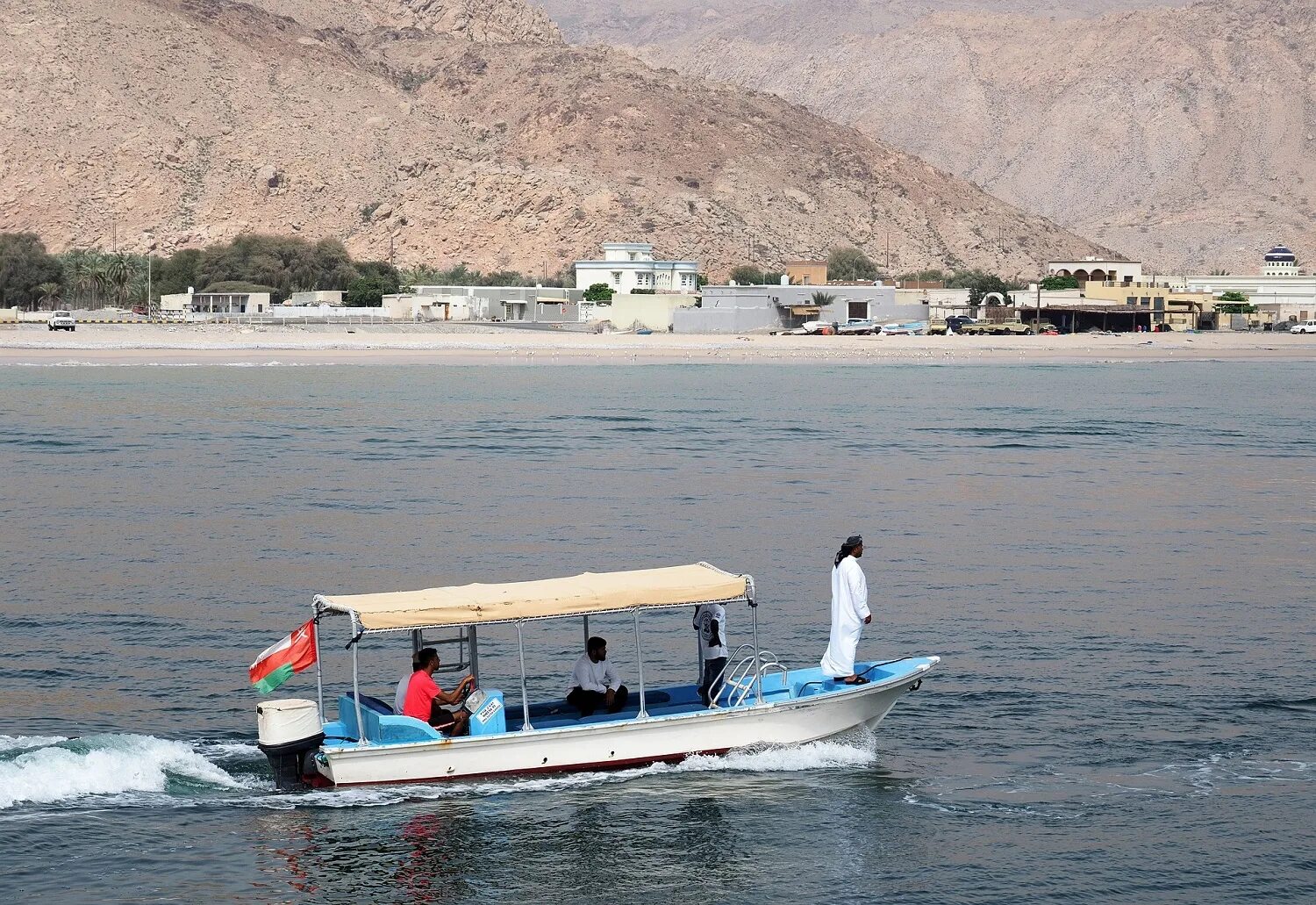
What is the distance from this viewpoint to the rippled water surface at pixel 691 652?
1467cm

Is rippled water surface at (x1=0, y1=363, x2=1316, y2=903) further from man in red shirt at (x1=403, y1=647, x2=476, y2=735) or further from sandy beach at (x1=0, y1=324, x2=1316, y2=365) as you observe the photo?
sandy beach at (x1=0, y1=324, x2=1316, y2=365)

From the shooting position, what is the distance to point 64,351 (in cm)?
8612

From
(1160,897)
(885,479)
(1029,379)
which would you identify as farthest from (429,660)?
(1029,379)

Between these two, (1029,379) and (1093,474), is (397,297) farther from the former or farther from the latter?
(1093,474)

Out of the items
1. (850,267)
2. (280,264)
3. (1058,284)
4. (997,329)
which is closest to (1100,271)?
(1058,284)

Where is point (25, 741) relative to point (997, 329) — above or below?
below

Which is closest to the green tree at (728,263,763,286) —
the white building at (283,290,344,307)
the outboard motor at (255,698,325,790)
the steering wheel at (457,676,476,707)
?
the white building at (283,290,344,307)

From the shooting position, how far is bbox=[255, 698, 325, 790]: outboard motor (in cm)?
1579

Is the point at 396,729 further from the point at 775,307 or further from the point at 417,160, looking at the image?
the point at 417,160

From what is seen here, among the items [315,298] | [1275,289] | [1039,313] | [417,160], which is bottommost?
[1039,313]

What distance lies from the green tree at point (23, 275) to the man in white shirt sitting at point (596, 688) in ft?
364

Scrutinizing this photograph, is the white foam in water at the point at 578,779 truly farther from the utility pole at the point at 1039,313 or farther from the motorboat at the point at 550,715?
the utility pole at the point at 1039,313

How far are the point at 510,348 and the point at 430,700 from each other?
76962 mm

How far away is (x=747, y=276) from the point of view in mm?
136250
